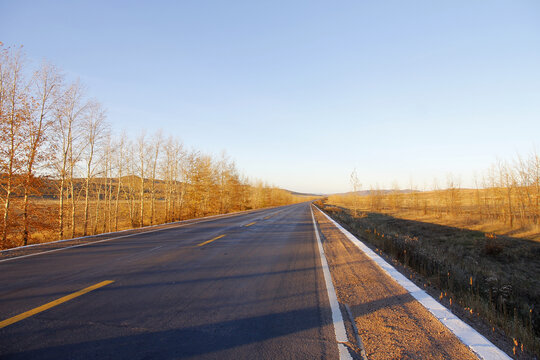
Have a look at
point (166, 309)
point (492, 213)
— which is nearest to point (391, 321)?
point (166, 309)

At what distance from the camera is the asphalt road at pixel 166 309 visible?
2.47 metres

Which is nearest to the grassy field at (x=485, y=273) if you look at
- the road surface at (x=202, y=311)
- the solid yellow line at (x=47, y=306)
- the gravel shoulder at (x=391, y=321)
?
the gravel shoulder at (x=391, y=321)

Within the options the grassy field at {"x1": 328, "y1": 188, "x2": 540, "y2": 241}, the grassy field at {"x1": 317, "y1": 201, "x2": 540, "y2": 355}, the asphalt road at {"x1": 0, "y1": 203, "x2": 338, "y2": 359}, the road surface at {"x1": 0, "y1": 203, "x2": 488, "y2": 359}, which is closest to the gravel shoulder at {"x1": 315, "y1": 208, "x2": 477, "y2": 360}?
the road surface at {"x1": 0, "y1": 203, "x2": 488, "y2": 359}

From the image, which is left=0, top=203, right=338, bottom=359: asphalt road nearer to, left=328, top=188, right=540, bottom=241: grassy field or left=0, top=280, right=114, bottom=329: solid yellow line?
left=0, top=280, right=114, bottom=329: solid yellow line

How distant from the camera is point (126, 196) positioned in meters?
23.4

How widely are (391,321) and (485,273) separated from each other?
7.47 meters

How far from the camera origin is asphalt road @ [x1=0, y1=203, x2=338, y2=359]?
247cm

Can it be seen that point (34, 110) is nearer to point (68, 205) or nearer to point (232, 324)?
point (68, 205)

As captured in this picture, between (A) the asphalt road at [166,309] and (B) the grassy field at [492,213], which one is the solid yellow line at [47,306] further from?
(B) the grassy field at [492,213]

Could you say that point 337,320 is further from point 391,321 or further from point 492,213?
point 492,213

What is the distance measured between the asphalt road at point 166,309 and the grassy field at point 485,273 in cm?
222

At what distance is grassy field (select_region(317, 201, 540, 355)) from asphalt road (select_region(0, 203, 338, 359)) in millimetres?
2217

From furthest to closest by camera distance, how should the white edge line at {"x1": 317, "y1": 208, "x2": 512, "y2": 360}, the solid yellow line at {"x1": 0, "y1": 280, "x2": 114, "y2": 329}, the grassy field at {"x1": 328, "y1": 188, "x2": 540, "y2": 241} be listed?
1. the grassy field at {"x1": 328, "y1": 188, "x2": 540, "y2": 241}
2. the solid yellow line at {"x1": 0, "y1": 280, "x2": 114, "y2": 329}
3. the white edge line at {"x1": 317, "y1": 208, "x2": 512, "y2": 360}

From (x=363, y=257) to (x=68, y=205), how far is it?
17.0 m
